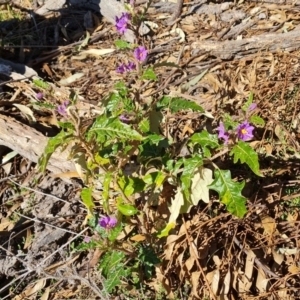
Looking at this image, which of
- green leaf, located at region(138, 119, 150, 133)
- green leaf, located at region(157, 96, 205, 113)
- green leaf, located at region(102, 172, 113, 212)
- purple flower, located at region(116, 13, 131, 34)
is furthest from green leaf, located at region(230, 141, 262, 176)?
purple flower, located at region(116, 13, 131, 34)

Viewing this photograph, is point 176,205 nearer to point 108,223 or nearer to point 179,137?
point 108,223

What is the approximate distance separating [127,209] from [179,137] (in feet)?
3.16

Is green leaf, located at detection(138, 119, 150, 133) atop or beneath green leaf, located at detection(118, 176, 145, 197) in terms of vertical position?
atop

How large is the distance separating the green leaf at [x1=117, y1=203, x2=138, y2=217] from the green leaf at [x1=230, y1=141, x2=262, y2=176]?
52 cm

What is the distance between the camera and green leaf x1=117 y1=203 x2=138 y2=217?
2.47m

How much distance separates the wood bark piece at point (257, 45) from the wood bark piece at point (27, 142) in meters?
1.43

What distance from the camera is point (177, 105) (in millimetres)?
2643

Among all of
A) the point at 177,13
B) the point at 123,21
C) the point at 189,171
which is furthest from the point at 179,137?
the point at 177,13

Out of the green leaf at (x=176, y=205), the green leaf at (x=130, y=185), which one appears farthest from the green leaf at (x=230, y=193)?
the green leaf at (x=130, y=185)

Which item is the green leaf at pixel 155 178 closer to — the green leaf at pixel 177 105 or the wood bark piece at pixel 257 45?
the green leaf at pixel 177 105

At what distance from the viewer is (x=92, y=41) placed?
4551 millimetres

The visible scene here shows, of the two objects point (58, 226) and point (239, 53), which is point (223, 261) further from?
point (239, 53)

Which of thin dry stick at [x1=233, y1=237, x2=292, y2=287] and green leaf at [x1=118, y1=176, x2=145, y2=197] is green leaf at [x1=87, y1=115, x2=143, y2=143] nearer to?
green leaf at [x1=118, y1=176, x2=145, y2=197]

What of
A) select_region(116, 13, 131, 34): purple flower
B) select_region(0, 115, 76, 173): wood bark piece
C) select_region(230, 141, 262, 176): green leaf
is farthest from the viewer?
select_region(0, 115, 76, 173): wood bark piece
